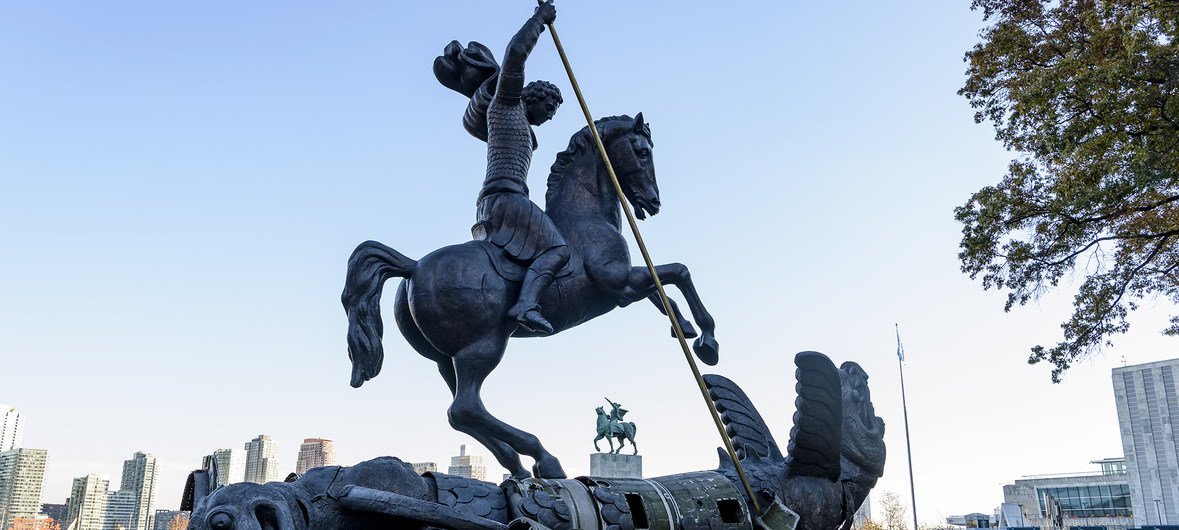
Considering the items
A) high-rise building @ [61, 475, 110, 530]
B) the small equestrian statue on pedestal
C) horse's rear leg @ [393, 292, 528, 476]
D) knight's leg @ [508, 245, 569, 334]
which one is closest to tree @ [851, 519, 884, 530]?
the small equestrian statue on pedestal

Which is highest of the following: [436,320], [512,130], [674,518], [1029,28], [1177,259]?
[1029,28]

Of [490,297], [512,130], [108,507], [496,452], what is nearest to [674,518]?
[496,452]

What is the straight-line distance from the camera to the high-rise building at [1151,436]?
56094mm

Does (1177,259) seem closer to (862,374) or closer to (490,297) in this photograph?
(862,374)

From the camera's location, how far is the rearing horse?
5918 mm

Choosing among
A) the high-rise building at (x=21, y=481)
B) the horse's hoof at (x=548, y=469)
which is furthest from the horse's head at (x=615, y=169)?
the high-rise building at (x=21, y=481)

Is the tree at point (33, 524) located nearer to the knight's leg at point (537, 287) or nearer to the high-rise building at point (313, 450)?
the high-rise building at point (313, 450)

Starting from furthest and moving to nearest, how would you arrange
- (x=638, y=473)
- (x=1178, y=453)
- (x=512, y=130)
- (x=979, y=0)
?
1. (x=1178, y=453)
2. (x=979, y=0)
3. (x=638, y=473)
4. (x=512, y=130)

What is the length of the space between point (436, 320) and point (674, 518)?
210cm

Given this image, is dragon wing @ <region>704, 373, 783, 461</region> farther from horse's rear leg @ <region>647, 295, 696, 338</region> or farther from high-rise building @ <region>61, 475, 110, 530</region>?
high-rise building @ <region>61, 475, 110, 530</region>

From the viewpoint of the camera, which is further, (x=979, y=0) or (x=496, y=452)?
(x=979, y=0)

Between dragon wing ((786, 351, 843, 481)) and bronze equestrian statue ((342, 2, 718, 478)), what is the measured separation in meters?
1.34

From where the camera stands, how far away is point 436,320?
6.02 meters

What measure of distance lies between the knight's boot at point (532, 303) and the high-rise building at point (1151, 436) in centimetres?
6124
